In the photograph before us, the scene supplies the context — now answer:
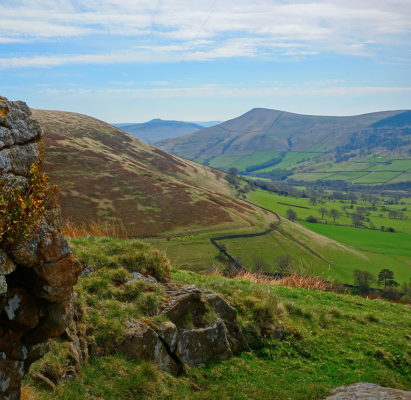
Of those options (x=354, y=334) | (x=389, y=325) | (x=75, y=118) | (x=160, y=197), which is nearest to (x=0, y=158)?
→ (x=354, y=334)

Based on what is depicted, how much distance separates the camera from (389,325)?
14.7 metres

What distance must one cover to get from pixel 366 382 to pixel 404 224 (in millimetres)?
160200

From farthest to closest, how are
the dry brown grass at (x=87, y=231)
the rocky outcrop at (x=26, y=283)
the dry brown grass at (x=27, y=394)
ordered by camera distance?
the dry brown grass at (x=87, y=231) < the dry brown grass at (x=27, y=394) < the rocky outcrop at (x=26, y=283)

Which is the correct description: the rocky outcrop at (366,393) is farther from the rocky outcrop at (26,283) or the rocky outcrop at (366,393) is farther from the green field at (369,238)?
the green field at (369,238)

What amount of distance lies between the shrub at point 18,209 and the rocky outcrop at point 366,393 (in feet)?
29.2

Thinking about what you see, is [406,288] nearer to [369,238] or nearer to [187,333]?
[369,238]

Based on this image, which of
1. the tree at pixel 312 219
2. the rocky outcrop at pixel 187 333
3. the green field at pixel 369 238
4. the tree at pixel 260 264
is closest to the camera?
the rocky outcrop at pixel 187 333

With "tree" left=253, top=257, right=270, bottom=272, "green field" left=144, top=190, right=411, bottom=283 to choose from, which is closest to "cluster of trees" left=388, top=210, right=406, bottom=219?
"green field" left=144, top=190, right=411, bottom=283

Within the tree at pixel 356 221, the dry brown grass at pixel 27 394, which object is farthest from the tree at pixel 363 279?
the dry brown grass at pixel 27 394

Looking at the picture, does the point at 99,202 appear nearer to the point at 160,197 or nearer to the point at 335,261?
the point at 160,197

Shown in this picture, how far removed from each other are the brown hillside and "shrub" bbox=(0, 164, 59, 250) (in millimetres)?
53528

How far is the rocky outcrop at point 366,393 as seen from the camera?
8211 millimetres

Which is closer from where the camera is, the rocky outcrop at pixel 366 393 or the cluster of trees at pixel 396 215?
the rocky outcrop at pixel 366 393

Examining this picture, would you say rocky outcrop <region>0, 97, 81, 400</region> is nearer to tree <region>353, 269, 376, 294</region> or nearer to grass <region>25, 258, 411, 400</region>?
grass <region>25, 258, 411, 400</region>
